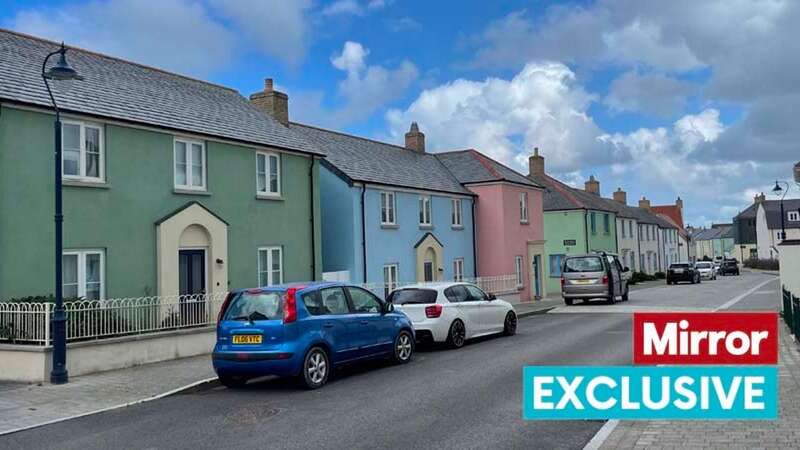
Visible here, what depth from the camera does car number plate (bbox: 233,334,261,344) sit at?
36.4 feet

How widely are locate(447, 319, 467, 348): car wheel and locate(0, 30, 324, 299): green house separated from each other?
22.7ft

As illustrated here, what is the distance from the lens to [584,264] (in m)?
30.6

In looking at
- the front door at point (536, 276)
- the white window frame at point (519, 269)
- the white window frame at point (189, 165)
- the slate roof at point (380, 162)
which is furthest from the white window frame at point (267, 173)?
the front door at point (536, 276)

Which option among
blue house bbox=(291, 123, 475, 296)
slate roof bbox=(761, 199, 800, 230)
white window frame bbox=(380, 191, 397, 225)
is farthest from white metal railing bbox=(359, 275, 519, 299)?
slate roof bbox=(761, 199, 800, 230)

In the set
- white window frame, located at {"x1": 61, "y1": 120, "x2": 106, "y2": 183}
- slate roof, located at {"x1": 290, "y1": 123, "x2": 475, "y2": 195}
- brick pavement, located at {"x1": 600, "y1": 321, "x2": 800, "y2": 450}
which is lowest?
brick pavement, located at {"x1": 600, "y1": 321, "x2": 800, "y2": 450}

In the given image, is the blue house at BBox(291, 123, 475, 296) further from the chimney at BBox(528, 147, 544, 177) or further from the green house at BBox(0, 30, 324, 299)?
the chimney at BBox(528, 147, 544, 177)

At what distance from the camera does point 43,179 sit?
15.1 m

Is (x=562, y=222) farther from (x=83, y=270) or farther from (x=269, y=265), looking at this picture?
(x=83, y=270)

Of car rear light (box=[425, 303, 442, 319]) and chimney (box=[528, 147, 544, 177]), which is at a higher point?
chimney (box=[528, 147, 544, 177])

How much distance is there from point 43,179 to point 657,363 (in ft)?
41.4

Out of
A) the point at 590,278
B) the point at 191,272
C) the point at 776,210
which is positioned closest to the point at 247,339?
the point at 191,272

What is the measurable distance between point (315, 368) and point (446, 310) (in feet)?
17.1

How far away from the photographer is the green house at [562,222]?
4697cm

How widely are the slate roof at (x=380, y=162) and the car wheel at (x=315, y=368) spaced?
46.9 feet
